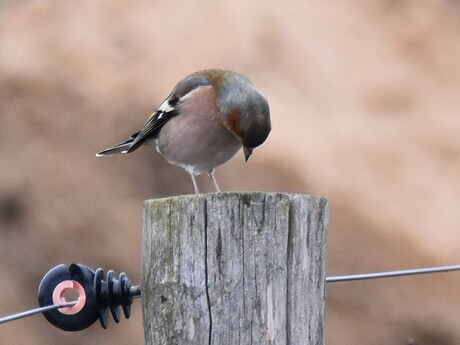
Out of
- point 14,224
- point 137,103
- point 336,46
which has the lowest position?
point 14,224

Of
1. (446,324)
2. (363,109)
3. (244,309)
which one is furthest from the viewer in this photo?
(363,109)

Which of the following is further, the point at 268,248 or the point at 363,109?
the point at 363,109

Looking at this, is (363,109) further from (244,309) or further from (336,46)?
(244,309)

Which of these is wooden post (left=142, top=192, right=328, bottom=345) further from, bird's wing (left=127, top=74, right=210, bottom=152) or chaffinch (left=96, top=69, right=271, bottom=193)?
bird's wing (left=127, top=74, right=210, bottom=152)

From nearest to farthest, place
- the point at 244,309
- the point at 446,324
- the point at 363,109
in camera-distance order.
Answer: the point at 244,309 < the point at 446,324 < the point at 363,109

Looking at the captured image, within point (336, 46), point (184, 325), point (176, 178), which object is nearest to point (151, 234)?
point (184, 325)

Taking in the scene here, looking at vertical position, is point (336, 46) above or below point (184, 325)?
above

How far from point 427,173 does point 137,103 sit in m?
2.98

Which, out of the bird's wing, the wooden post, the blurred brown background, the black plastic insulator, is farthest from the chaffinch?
the blurred brown background

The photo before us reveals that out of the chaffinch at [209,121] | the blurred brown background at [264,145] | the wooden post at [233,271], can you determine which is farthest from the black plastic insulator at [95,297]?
the blurred brown background at [264,145]

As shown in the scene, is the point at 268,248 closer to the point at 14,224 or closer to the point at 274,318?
the point at 274,318

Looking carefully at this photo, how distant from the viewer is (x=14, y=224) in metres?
10.4

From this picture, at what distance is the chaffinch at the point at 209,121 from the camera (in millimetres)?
6445

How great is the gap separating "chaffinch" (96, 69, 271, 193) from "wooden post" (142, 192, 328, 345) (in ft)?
8.51
